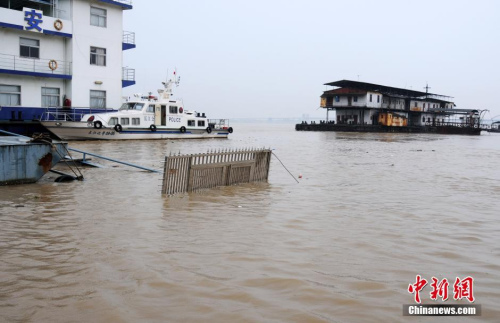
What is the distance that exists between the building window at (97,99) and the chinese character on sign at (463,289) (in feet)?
99.7

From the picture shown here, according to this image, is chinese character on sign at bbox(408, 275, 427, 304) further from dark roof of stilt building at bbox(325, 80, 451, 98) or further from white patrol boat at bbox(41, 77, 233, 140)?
dark roof of stilt building at bbox(325, 80, 451, 98)

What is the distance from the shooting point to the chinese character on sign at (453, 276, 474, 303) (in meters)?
4.65

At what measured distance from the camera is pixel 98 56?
32.1m

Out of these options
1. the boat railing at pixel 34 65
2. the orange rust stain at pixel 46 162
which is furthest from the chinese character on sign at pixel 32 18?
the orange rust stain at pixel 46 162

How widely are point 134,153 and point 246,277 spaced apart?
17878 millimetres

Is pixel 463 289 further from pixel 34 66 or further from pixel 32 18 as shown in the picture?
pixel 32 18

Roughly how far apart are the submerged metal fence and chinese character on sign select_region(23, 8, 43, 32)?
21.8m

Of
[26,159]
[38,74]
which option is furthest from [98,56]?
[26,159]

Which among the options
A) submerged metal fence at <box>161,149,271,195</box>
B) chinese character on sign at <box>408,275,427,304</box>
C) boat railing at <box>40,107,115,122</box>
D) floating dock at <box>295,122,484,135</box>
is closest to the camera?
chinese character on sign at <box>408,275,427,304</box>

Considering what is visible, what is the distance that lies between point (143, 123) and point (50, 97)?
626cm

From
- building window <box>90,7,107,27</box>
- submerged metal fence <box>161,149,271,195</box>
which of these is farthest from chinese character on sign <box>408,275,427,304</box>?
building window <box>90,7,107,27</box>

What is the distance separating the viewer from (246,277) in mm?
5047

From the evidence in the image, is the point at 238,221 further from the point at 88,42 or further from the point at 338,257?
the point at 88,42

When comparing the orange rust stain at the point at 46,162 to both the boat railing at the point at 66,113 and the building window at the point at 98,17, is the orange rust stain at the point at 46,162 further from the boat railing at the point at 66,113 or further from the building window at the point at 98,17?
the building window at the point at 98,17
